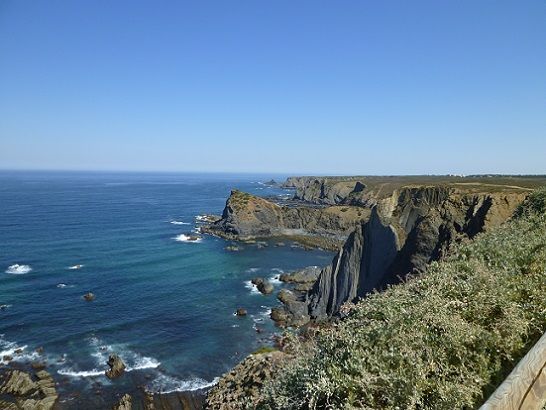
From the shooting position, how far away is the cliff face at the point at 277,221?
310ft

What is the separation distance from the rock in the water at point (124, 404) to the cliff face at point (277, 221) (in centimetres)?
6064

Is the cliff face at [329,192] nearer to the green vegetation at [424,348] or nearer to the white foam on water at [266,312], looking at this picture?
the white foam on water at [266,312]

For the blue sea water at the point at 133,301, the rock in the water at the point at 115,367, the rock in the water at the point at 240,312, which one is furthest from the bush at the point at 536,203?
the rock in the water at the point at 240,312

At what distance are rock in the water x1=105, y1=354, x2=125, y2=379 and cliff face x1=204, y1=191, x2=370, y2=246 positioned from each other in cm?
5579

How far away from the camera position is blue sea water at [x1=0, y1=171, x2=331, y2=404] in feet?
120

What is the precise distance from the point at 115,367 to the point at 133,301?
1672cm

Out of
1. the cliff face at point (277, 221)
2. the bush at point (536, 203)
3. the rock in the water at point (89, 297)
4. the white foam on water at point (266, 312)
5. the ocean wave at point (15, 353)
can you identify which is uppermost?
the bush at point (536, 203)

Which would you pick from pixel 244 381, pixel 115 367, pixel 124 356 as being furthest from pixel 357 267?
pixel 244 381

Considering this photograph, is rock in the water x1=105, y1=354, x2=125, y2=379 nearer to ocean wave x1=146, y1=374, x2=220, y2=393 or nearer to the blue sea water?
the blue sea water

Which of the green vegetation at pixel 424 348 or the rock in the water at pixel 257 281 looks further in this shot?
the rock in the water at pixel 257 281

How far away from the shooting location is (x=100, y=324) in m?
44.2

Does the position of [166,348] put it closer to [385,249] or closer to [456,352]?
[385,249]

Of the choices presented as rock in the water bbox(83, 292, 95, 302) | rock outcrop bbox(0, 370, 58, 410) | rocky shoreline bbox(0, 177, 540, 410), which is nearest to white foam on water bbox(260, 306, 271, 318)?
rocky shoreline bbox(0, 177, 540, 410)

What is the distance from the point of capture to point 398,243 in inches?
1609
